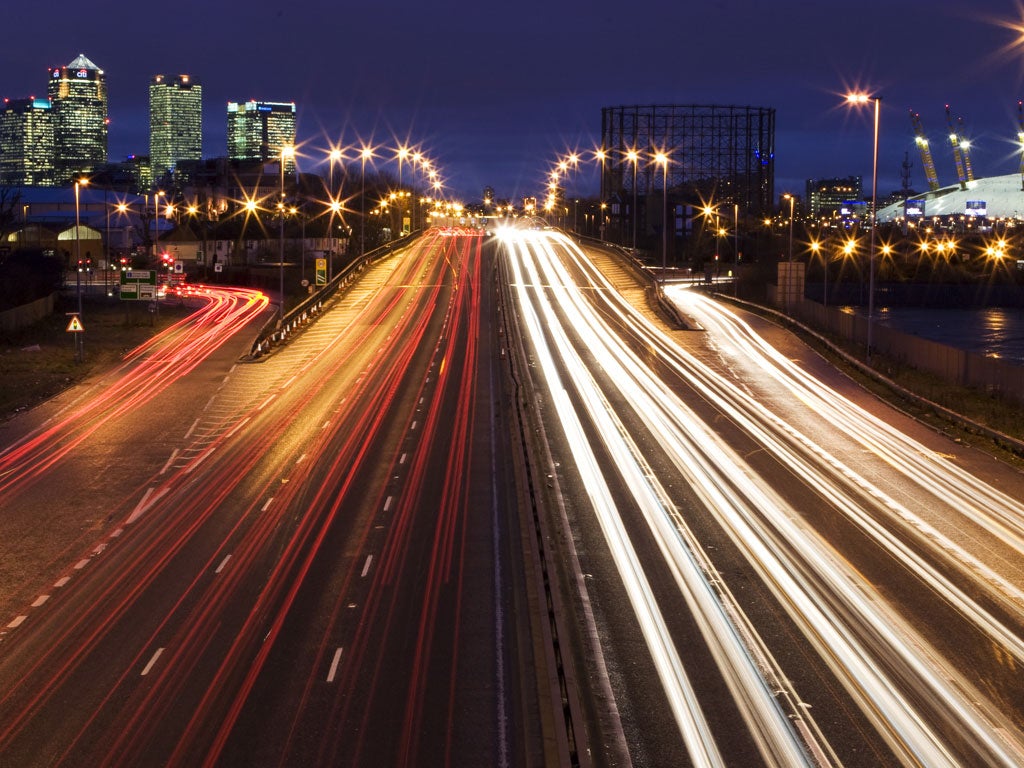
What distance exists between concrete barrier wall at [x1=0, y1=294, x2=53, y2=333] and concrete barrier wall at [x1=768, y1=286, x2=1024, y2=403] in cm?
3575

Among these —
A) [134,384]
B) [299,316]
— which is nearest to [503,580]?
[134,384]

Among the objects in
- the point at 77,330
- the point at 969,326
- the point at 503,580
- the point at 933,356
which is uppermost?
the point at 77,330

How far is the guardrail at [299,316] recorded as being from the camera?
4531cm

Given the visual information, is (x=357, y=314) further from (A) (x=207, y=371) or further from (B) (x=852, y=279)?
(B) (x=852, y=279)

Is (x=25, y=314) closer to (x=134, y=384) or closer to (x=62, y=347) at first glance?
(x=62, y=347)

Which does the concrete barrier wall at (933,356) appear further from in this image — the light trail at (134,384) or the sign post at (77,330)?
the sign post at (77,330)

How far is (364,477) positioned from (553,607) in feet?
Result: 32.9

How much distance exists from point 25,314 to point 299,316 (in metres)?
13.8

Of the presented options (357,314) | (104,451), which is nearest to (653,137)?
(357,314)

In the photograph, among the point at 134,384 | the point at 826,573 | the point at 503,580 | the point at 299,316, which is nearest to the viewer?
the point at 503,580

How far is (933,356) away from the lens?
41.8m

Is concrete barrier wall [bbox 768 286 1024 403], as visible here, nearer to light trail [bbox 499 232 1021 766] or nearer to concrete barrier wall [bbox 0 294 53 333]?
light trail [bbox 499 232 1021 766]

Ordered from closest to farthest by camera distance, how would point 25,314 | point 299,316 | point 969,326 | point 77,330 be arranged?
1. point 77,330
2. point 299,316
3. point 25,314
4. point 969,326

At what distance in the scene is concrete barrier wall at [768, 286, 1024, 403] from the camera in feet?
116
